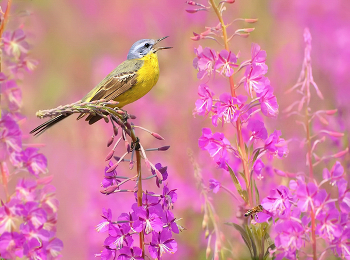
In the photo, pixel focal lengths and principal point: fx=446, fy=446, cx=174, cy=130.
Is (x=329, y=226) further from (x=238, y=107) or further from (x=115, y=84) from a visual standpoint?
(x=115, y=84)

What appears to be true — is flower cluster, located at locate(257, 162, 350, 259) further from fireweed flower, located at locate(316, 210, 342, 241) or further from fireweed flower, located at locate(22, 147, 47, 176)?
fireweed flower, located at locate(22, 147, 47, 176)

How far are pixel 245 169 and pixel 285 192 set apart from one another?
0.23 metres

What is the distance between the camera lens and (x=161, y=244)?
1.96 m

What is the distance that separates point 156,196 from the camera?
199 centimetres

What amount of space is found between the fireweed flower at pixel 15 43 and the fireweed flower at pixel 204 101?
1.25 meters

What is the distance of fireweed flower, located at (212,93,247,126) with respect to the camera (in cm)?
226

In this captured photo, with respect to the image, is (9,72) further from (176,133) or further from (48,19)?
(48,19)

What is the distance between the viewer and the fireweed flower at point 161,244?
76.4 inches

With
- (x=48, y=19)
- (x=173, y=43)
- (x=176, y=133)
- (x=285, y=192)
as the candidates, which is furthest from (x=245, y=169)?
(x=48, y=19)

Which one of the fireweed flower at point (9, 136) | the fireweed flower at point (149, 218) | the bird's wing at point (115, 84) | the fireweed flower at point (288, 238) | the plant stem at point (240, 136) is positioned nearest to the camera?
the fireweed flower at point (149, 218)

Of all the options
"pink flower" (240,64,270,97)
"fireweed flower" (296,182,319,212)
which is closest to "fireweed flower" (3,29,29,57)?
"pink flower" (240,64,270,97)

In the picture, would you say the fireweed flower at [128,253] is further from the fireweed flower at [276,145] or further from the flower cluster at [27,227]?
the fireweed flower at [276,145]

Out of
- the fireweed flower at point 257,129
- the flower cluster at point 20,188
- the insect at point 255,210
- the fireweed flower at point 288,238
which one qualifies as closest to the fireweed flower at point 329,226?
the fireweed flower at point 288,238

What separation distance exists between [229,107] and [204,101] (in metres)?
0.16
